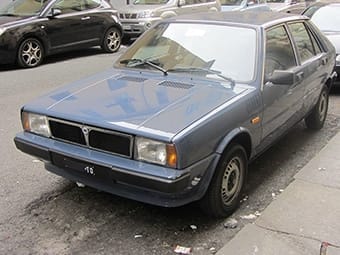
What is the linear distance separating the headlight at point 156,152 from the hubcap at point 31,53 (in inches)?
292

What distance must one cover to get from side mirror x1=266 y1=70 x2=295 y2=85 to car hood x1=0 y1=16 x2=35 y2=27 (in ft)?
23.3

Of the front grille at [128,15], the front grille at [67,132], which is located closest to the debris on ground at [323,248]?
the front grille at [67,132]

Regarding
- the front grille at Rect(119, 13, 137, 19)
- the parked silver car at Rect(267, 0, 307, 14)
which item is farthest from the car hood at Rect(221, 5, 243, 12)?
the front grille at Rect(119, 13, 137, 19)

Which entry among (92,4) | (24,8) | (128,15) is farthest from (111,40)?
(24,8)

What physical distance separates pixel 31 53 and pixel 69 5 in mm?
1669

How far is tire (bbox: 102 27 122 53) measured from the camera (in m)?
11.9

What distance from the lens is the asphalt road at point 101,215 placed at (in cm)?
345

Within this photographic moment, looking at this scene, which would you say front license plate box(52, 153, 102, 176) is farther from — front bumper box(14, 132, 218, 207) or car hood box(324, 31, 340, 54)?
car hood box(324, 31, 340, 54)

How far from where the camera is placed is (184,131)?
325 centimetres

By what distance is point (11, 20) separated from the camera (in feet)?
32.8

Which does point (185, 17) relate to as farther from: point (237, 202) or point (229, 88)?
point (237, 202)

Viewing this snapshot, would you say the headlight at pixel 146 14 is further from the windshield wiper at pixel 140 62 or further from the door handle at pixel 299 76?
the door handle at pixel 299 76

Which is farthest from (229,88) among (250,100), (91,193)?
(91,193)

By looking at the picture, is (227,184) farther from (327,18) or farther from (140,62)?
(327,18)
